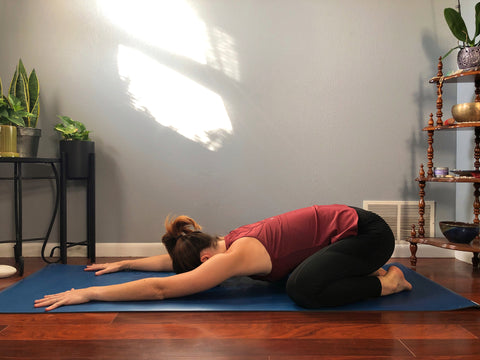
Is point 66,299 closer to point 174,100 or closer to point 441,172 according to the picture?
point 174,100

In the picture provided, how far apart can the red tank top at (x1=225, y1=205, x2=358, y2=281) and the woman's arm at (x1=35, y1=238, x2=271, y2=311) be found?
58 millimetres

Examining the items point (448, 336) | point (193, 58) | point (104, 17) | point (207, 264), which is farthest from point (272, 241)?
point (104, 17)

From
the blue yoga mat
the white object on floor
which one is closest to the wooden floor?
the blue yoga mat

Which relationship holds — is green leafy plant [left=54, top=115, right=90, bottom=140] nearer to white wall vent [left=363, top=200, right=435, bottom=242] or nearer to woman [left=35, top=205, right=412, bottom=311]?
woman [left=35, top=205, right=412, bottom=311]

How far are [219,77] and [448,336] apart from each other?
216cm

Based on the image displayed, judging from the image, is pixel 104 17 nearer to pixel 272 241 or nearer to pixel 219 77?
pixel 219 77

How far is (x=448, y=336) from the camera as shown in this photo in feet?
5.07

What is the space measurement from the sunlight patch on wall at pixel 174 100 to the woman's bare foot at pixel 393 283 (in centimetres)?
149

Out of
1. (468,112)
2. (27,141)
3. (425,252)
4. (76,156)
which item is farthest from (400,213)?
(27,141)

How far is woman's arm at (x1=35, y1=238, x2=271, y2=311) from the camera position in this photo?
1736 millimetres

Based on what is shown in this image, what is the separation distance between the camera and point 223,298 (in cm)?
197

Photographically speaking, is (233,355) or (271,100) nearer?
(233,355)

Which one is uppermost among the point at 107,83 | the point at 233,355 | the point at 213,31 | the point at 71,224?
the point at 213,31

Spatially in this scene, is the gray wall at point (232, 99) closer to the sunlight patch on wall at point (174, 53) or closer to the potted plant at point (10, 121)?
the sunlight patch on wall at point (174, 53)
